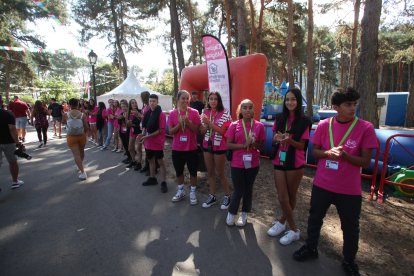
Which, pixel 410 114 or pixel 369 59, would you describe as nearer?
pixel 369 59

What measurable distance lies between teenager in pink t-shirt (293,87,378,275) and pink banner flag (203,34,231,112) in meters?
4.27

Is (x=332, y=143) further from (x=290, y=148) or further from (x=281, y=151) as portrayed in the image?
(x=281, y=151)

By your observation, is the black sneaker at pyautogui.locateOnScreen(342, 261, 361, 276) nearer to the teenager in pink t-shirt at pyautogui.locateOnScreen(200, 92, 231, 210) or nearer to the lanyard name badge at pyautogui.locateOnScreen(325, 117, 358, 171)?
the lanyard name badge at pyautogui.locateOnScreen(325, 117, 358, 171)

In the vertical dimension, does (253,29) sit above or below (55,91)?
above

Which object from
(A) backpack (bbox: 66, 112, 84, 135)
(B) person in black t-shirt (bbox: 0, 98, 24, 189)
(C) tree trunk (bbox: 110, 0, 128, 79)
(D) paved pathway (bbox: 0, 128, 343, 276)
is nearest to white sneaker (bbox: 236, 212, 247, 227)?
(D) paved pathway (bbox: 0, 128, 343, 276)

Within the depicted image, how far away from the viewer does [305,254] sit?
2869mm

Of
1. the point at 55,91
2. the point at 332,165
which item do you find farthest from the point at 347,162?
the point at 55,91

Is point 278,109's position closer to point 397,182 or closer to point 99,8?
point 397,182

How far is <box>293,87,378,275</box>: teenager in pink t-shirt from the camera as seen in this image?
7.96ft

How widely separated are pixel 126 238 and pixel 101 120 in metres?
7.32

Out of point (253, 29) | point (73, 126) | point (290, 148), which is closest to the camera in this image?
point (290, 148)

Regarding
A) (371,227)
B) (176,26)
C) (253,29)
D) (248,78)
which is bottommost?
(371,227)

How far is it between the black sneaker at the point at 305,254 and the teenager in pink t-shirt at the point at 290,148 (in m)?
0.30

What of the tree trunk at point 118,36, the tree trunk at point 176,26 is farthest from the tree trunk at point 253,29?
→ the tree trunk at point 118,36
